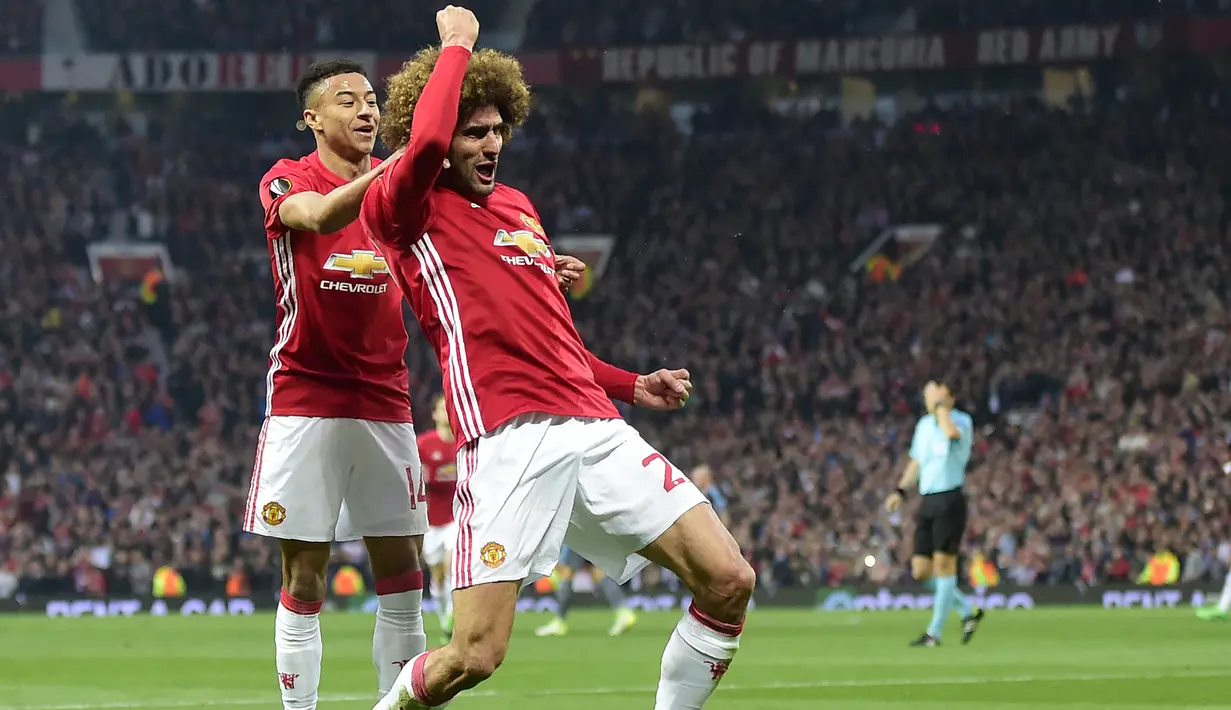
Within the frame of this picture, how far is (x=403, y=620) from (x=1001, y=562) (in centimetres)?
1895

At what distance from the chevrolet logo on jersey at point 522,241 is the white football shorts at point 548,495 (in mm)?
542

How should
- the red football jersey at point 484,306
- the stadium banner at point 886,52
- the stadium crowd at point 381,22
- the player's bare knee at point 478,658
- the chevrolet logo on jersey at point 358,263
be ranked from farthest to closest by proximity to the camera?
the stadium crowd at point 381,22
the stadium banner at point 886,52
the chevrolet logo on jersey at point 358,263
the red football jersey at point 484,306
the player's bare knee at point 478,658

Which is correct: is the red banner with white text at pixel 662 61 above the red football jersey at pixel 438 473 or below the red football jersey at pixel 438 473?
above

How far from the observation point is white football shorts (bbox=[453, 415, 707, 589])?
5.72 metres

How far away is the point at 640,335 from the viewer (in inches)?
1235

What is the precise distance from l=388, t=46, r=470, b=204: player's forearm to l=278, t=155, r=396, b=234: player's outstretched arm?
0.22 metres

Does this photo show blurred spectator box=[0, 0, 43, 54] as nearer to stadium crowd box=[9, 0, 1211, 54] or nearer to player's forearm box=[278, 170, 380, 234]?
stadium crowd box=[9, 0, 1211, 54]

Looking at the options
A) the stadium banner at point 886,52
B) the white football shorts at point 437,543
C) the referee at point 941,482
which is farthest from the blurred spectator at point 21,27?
the referee at point 941,482

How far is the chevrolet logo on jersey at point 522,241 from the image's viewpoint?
5.92 m

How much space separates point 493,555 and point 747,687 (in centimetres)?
579

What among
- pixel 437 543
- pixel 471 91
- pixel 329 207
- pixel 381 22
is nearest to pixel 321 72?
pixel 329 207

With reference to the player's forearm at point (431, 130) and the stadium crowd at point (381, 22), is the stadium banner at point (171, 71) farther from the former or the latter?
the player's forearm at point (431, 130)

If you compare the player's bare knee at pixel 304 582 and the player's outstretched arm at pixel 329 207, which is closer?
the player's outstretched arm at pixel 329 207

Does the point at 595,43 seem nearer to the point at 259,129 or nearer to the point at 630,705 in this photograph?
the point at 259,129
